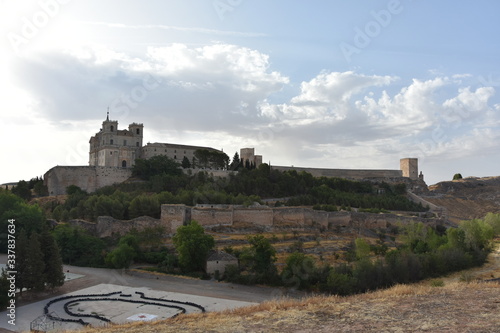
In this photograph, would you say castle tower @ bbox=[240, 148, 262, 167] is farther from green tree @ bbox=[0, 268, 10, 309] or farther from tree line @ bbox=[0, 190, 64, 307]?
green tree @ bbox=[0, 268, 10, 309]

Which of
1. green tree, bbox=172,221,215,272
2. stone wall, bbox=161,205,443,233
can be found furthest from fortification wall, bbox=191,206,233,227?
green tree, bbox=172,221,215,272

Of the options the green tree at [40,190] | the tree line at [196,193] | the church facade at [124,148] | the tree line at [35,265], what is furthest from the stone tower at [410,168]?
the tree line at [35,265]

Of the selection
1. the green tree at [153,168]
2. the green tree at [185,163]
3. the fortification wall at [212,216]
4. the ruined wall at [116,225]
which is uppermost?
the green tree at [185,163]

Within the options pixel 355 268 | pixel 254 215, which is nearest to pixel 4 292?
pixel 355 268

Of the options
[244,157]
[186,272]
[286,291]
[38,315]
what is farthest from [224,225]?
[244,157]

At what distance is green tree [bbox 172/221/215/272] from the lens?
2377cm

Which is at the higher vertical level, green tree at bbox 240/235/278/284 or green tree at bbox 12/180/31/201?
green tree at bbox 12/180/31/201

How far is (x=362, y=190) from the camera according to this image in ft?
168

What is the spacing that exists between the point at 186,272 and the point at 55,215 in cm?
1434

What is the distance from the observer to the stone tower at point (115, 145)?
45219mm

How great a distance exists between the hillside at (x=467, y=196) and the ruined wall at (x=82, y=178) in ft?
114

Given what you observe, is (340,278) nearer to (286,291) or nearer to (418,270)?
(286,291)

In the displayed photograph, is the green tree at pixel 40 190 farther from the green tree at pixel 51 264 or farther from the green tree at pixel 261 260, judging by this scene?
the green tree at pixel 261 260

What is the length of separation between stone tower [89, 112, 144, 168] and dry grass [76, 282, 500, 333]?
36737 millimetres
